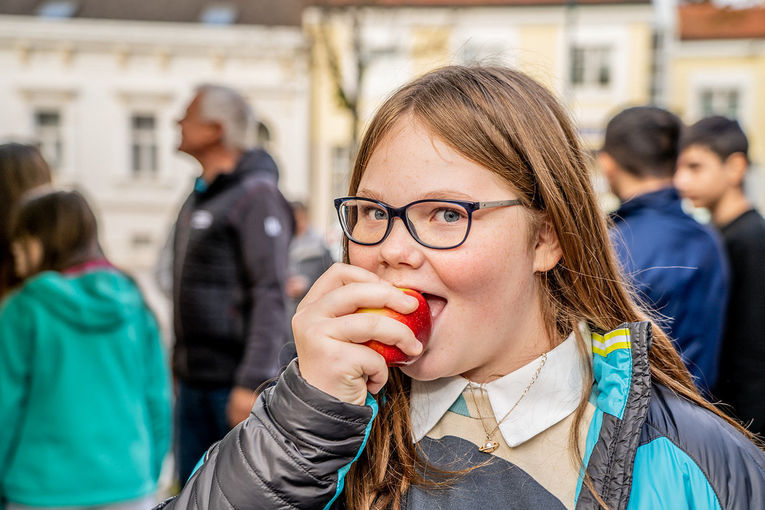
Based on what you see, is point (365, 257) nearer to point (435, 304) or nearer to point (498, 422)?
point (435, 304)

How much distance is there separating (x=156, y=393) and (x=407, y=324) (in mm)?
2441

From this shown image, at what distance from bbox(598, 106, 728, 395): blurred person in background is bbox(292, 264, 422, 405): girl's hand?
1872 mm

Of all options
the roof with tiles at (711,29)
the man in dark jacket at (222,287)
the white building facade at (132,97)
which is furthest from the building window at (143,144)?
the man in dark jacket at (222,287)

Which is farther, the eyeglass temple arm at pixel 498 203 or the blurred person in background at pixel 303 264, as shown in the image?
the blurred person in background at pixel 303 264

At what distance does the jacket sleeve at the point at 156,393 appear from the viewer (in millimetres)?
3250

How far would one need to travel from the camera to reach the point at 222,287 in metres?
3.66

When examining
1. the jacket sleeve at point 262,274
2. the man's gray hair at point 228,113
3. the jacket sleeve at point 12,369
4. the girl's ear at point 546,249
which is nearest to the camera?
the girl's ear at point 546,249

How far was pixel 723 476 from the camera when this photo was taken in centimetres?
125

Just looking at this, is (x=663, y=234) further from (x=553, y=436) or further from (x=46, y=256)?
(x=46, y=256)

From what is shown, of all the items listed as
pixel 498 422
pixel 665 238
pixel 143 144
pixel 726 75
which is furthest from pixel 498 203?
pixel 726 75

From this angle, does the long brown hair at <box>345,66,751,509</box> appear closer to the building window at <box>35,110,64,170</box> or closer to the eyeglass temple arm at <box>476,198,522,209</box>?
the eyeglass temple arm at <box>476,198,522,209</box>

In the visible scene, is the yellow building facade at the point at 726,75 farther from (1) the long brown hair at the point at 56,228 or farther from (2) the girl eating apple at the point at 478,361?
(2) the girl eating apple at the point at 478,361

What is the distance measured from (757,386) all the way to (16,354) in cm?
339

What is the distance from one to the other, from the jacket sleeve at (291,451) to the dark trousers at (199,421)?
2581mm
